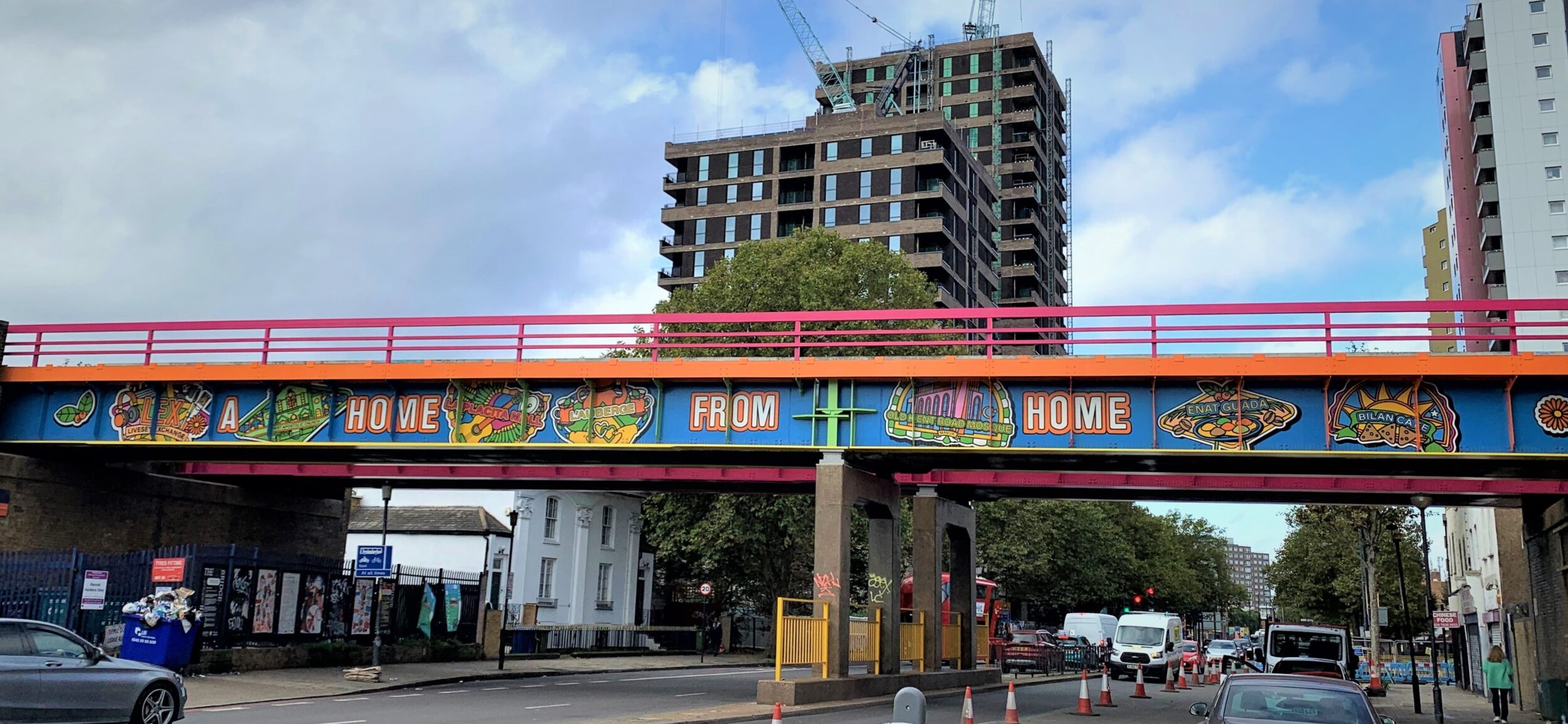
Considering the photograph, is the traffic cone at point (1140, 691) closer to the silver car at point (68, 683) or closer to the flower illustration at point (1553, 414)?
the flower illustration at point (1553, 414)

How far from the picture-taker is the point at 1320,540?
6781 cm

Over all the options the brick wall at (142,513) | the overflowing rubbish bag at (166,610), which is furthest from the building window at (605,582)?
the overflowing rubbish bag at (166,610)

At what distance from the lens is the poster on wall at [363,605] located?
29188 millimetres

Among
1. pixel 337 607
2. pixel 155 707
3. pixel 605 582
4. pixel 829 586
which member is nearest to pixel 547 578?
pixel 605 582

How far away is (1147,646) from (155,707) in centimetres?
3290

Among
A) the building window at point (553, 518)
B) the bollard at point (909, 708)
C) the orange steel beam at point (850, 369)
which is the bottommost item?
the bollard at point (909, 708)

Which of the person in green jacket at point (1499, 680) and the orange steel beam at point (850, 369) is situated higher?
the orange steel beam at point (850, 369)

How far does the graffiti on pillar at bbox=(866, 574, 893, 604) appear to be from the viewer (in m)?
24.4

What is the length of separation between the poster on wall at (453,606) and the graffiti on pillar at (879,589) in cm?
1318

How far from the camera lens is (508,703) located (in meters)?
21.0

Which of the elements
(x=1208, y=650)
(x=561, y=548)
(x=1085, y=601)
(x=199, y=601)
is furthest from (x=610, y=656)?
(x=1085, y=601)

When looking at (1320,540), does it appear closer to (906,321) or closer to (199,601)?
(906,321)

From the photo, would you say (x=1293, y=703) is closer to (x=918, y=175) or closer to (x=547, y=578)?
(x=547, y=578)

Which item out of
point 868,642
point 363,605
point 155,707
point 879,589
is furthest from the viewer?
point 363,605
